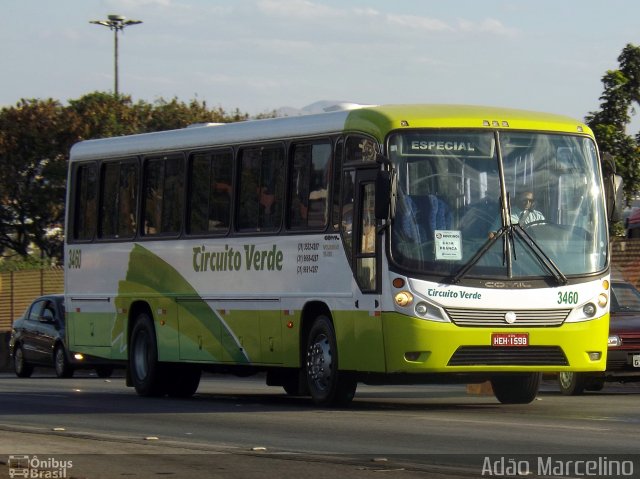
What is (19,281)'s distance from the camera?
147 ft

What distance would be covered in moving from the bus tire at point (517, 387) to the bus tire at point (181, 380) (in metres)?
4.73

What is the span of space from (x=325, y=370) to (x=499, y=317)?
2.26 m

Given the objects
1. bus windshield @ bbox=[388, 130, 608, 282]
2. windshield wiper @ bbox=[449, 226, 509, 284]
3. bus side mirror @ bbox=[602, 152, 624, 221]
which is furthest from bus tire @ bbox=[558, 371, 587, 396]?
windshield wiper @ bbox=[449, 226, 509, 284]

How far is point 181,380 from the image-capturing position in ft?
72.7

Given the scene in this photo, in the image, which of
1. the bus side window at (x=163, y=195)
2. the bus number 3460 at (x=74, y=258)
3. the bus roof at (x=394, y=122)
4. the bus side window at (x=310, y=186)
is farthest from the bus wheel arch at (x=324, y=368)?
the bus number 3460 at (x=74, y=258)

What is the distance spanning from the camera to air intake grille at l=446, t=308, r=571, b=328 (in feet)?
55.5

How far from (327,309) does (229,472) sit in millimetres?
7088

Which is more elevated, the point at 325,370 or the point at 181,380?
the point at 325,370

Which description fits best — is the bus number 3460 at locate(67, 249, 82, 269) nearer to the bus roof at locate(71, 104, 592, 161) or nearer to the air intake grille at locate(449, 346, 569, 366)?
the bus roof at locate(71, 104, 592, 161)

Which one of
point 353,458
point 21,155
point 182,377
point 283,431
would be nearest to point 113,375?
point 182,377

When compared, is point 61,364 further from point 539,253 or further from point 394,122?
point 539,253

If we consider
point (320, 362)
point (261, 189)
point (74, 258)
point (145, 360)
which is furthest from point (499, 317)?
point (74, 258)

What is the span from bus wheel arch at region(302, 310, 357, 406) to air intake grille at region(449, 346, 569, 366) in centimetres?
156

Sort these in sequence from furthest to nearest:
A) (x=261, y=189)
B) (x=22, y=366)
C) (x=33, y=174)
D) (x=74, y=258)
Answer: (x=33, y=174) → (x=22, y=366) → (x=74, y=258) → (x=261, y=189)
